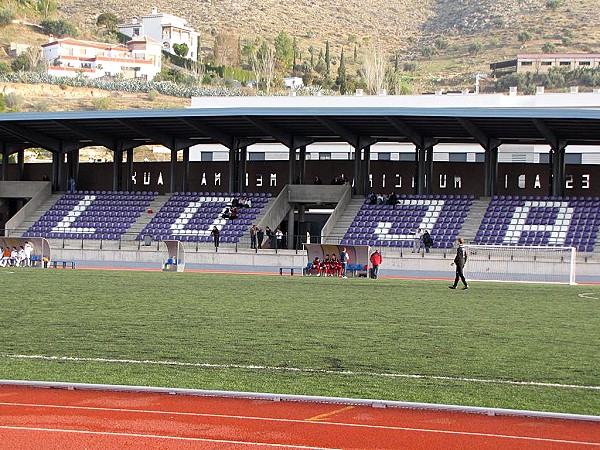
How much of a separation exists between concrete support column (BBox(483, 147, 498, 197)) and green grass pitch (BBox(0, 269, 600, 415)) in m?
21.8

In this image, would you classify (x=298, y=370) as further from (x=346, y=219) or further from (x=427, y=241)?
(x=346, y=219)

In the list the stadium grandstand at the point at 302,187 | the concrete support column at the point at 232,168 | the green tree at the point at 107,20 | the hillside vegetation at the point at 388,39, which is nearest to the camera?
the stadium grandstand at the point at 302,187

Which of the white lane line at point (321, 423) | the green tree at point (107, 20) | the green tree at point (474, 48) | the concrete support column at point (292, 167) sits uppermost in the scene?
the green tree at point (107, 20)

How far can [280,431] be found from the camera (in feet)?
34.0

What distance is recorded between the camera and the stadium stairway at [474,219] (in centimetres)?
4631

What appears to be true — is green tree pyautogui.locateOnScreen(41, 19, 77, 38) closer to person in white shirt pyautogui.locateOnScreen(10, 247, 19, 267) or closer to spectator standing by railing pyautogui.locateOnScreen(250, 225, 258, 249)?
spectator standing by railing pyautogui.locateOnScreen(250, 225, 258, 249)

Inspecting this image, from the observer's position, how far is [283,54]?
171750mm

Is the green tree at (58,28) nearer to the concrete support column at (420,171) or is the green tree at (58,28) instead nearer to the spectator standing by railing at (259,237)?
the concrete support column at (420,171)

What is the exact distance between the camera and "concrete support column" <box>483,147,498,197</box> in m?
50.2

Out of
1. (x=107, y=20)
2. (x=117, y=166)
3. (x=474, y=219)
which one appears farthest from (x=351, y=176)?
(x=107, y=20)

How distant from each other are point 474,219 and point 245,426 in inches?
1502

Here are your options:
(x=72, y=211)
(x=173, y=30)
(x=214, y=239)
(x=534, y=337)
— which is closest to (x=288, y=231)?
(x=214, y=239)

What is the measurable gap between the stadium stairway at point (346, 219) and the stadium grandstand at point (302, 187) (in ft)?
0.36

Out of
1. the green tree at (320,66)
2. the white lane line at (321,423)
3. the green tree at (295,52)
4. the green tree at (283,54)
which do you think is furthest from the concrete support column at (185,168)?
the green tree at (295,52)
